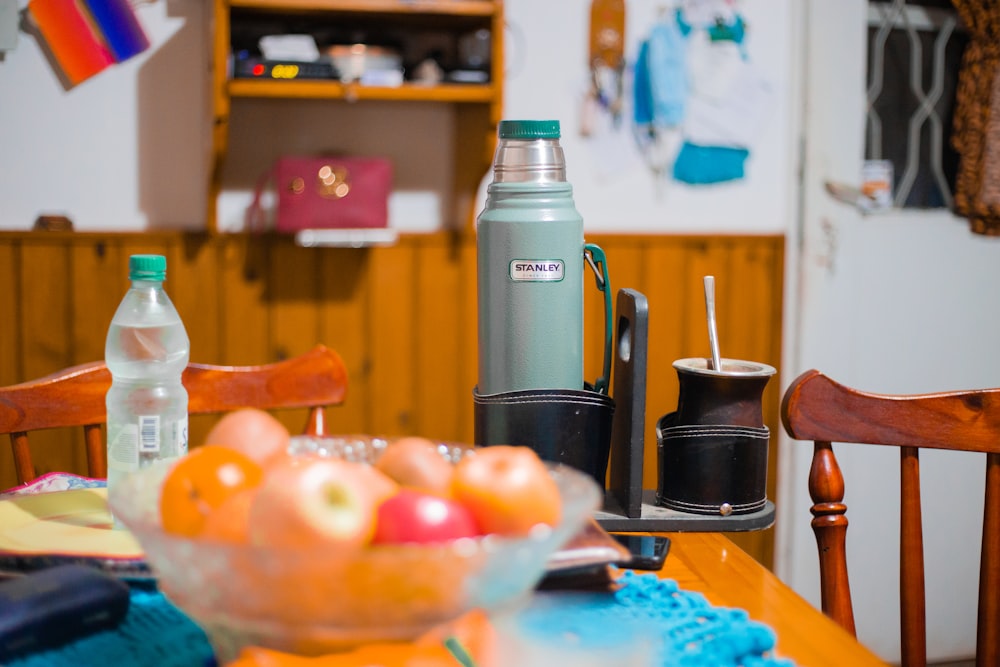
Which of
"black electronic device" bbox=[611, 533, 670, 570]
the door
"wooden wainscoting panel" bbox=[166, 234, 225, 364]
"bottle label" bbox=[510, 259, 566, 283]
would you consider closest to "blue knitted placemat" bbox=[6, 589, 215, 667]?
"black electronic device" bbox=[611, 533, 670, 570]

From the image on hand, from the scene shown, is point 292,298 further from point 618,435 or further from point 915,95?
point 915,95

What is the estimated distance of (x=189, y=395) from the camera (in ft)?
4.77

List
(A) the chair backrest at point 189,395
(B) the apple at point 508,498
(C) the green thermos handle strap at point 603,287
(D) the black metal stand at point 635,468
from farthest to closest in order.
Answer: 1. (A) the chair backrest at point 189,395
2. (C) the green thermos handle strap at point 603,287
3. (D) the black metal stand at point 635,468
4. (B) the apple at point 508,498

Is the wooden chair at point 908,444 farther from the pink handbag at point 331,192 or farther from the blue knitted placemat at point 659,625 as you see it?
the pink handbag at point 331,192

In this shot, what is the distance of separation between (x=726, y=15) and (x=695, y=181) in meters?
0.42

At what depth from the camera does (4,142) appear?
2.17 meters

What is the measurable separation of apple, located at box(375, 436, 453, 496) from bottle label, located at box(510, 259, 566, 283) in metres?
0.32

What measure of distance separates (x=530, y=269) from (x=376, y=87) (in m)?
1.13

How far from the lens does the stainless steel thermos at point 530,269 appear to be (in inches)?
42.8

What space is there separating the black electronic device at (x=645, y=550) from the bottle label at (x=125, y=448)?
0.47 m

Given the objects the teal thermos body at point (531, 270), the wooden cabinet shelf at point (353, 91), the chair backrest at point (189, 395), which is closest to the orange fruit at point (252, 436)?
the teal thermos body at point (531, 270)

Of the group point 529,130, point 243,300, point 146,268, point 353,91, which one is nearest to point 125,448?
point 146,268

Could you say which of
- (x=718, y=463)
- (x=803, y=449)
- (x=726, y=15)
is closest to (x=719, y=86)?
(x=726, y=15)

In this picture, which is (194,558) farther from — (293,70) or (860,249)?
(860,249)
